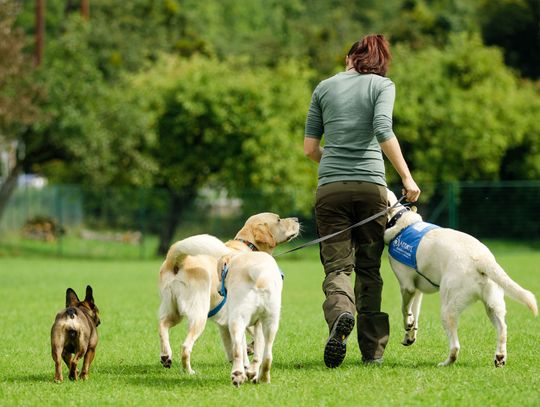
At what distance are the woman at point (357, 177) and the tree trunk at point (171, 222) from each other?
21.8m

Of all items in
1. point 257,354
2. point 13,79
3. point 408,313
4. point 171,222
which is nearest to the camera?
point 257,354

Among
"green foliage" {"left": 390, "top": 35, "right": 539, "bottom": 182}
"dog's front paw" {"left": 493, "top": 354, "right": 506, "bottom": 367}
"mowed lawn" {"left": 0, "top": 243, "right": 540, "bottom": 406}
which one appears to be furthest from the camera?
"green foliage" {"left": 390, "top": 35, "right": 539, "bottom": 182}

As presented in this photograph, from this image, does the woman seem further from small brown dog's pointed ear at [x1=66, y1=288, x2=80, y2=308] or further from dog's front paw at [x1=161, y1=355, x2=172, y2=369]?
small brown dog's pointed ear at [x1=66, y1=288, x2=80, y2=308]

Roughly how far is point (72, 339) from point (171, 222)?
22459 millimetres

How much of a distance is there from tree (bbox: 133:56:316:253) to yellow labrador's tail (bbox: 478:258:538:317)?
21.0m

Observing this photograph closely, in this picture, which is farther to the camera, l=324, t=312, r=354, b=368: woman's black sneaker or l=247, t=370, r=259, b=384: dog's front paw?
l=324, t=312, r=354, b=368: woman's black sneaker

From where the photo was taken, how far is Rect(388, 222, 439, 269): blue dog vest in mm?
7898

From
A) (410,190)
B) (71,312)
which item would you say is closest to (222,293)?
(71,312)

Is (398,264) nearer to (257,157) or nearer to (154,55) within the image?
(257,157)

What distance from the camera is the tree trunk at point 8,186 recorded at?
1239 inches

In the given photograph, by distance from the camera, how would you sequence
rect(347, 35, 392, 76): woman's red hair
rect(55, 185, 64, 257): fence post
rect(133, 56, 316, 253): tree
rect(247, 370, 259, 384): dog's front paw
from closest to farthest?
rect(247, 370, 259, 384): dog's front paw < rect(347, 35, 392, 76): woman's red hair < rect(133, 56, 316, 253): tree < rect(55, 185, 64, 257): fence post

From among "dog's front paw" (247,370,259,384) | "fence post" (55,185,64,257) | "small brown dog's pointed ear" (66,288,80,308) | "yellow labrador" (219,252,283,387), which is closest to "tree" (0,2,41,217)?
"fence post" (55,185,64,257)

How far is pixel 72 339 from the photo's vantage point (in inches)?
281

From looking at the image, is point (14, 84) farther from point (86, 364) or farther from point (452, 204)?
point (86, 364)
